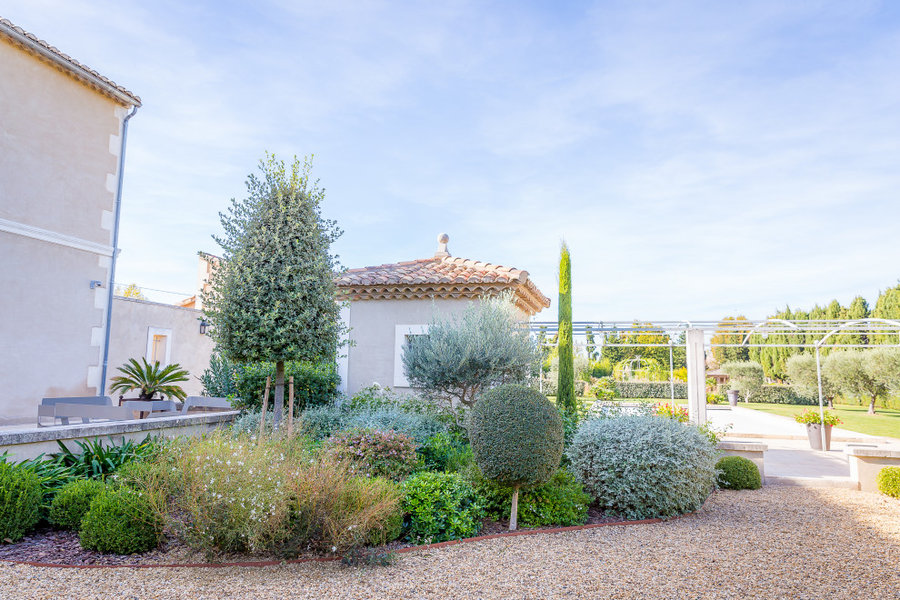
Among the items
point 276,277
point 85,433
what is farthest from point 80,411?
point 276,277

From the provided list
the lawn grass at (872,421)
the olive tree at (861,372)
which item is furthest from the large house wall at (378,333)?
the olive tree at (861,372)

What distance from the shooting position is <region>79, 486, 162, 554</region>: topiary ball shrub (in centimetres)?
406

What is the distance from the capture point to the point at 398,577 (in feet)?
12.1

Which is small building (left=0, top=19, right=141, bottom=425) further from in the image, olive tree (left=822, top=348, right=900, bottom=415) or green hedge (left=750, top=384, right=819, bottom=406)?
green hedge (left=750, top=384, right=819, bottom=406)

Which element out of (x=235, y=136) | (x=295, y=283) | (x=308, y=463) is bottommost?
(x=308, y=463)

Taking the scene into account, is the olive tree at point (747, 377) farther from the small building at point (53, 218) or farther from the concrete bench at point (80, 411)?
the concrete bench at point (80, 411)

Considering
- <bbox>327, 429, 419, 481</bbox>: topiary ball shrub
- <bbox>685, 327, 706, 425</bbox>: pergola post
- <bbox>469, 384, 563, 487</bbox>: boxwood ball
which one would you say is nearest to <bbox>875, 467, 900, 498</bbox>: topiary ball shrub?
<bbox>685, 327, 706, 425</bbox>: pergola post

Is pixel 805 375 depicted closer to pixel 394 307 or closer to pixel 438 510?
pixel 394 307

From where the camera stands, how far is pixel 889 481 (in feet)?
22.6

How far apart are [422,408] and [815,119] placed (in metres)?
8.78

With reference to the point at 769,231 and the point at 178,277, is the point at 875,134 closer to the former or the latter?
the point at 769,231

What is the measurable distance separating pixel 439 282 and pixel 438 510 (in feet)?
18.4

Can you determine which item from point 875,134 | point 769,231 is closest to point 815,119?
point 875,134

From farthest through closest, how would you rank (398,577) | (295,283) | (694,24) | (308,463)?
(694,24)
(295,283)
(308,463)
(398,577)
